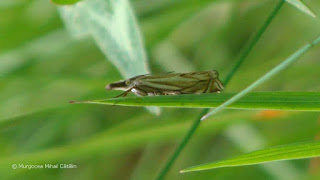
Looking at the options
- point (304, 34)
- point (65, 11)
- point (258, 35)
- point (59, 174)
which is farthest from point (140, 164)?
point (258, 35)

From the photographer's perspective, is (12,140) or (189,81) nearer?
(189,81)

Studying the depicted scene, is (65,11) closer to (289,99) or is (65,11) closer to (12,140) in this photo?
(289,99)

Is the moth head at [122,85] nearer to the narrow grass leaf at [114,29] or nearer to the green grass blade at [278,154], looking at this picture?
the narrow grass leaf at [114,29]

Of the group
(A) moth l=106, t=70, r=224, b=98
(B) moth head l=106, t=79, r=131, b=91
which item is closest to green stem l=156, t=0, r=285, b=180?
(A) moth l=106, t=70, r=224, b=98

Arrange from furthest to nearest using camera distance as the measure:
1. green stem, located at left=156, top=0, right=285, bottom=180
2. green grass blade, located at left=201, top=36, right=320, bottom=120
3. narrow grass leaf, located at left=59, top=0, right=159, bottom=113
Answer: narrow grass leaf, located at left=59, top=0, right=159, bottom=113
green stem, located at left=156, top=0, right=285, bottom=180
green grass blade, located at left=201, top=36, right=320, bottom=120

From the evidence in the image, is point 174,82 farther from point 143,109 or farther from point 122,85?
point 143,109

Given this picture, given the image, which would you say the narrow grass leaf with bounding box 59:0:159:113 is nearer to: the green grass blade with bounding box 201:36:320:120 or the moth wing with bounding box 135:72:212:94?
the moth wing with bounding box 135:72:212:94

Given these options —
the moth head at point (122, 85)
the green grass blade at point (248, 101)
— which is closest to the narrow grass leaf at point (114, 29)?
the moth head at point (122, 85)
